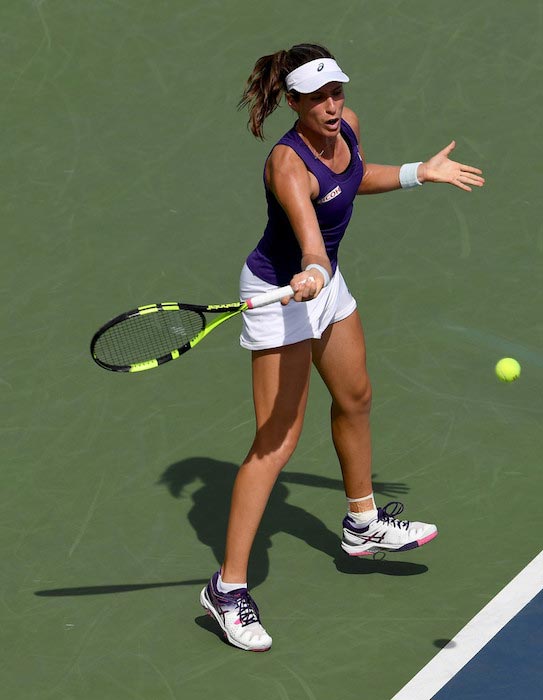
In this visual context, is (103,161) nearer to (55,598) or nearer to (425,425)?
(425,425)

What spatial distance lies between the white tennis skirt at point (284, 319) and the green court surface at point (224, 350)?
116 centimetres

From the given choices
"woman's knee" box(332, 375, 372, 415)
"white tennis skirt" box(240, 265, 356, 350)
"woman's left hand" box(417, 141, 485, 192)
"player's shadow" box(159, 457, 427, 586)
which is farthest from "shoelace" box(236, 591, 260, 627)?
"woman's left hand" box(417, 141, 485, 192)

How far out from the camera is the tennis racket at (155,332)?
6.38 m

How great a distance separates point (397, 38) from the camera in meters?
10.5

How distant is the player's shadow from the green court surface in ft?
0.05

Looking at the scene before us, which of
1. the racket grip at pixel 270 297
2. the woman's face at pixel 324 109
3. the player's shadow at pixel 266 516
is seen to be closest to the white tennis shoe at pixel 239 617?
the player's shadow at pixel 266 516

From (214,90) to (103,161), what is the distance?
93 cm

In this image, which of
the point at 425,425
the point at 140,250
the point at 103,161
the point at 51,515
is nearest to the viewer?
the point at 51,515

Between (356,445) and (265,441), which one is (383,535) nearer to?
(356,445)

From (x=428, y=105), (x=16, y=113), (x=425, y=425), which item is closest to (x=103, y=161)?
(x=16, y=113)

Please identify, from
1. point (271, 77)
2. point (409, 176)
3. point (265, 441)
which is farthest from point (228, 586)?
point (271, 77)

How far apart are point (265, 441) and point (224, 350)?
1.99 m

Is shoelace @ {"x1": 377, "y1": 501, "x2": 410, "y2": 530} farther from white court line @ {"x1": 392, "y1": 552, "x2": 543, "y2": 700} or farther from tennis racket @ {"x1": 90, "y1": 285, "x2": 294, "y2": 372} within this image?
tennis racket @ {"x1": 90, "y1": 285, "x2": 294, "y2": 372}

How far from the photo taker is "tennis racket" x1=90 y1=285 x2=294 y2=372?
638 centimetres
